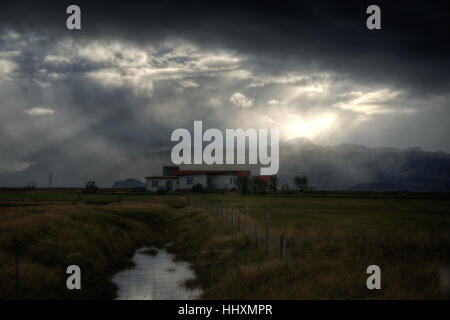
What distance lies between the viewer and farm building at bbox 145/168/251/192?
11581 cm

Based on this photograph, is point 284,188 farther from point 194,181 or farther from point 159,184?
point 159,184

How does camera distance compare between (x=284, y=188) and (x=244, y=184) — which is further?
(x=284, y=188)

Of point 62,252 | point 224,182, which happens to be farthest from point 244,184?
point 62,252

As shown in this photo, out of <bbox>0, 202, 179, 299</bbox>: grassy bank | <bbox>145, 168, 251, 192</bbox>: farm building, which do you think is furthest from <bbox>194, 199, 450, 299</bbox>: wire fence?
<bbox>145, 168, 251, 192</bbox>: farm building

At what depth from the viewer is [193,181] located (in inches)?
4572

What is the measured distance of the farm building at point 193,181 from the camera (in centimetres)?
11581

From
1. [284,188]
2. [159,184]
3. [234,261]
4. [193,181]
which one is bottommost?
[284,188]

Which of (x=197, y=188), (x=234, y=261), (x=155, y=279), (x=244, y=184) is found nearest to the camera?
(x=234, y=261)

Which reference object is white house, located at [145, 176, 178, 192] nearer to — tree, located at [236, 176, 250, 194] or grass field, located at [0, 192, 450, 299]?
tree, located at [236, 176, 250, 194]

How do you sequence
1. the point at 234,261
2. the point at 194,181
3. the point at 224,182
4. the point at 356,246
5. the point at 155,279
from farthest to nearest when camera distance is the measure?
the point at 224,182 < the point at 194,181 < the point at 356,246 < the point at 155,279 < the point at 234,261

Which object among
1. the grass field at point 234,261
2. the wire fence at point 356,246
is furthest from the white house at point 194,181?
the wire fence at point 356,246

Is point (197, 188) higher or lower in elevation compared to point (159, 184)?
lower
